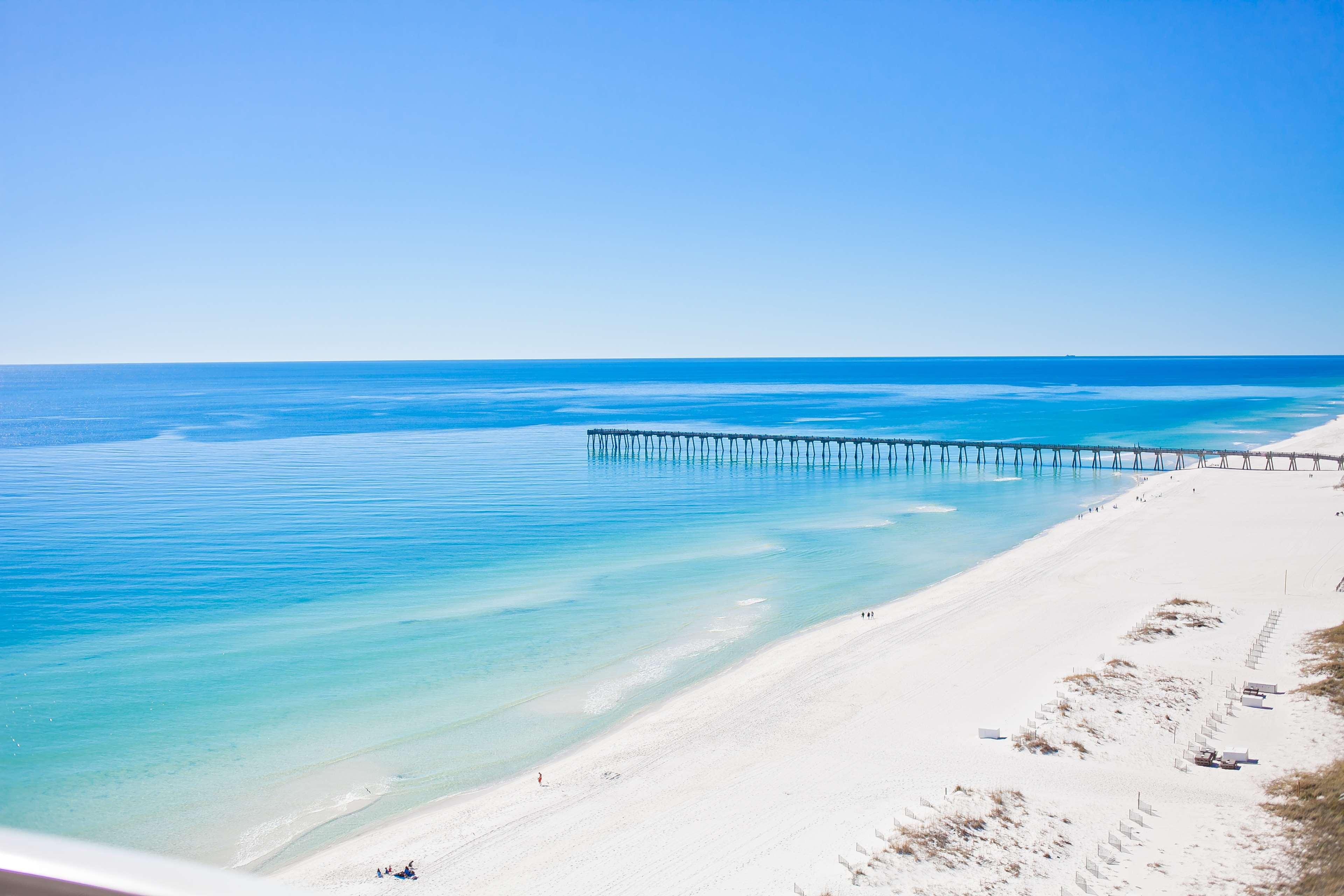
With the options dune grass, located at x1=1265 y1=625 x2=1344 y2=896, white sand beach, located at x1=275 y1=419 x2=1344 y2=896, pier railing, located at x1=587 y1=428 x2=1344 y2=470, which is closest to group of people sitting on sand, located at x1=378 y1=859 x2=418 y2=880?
white sand beach, located at x1=275 y1=419 x2=1344 y2=896

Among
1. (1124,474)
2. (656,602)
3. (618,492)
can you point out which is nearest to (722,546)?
(656,602)

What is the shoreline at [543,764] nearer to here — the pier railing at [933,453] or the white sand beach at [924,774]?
the white sand beach at [924,774]

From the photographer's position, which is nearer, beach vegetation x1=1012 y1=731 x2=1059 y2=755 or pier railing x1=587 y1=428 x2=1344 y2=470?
beach vegetation x1=1012 y1=731 x2=1059 y2=755

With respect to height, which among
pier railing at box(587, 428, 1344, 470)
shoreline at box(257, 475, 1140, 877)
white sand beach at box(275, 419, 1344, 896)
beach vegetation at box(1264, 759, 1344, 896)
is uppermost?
pier railing at box(587, 428, 1344, 470)

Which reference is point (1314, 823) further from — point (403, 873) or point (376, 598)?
point (376, 598)

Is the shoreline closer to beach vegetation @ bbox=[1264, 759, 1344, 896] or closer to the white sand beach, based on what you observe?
the white sand beach

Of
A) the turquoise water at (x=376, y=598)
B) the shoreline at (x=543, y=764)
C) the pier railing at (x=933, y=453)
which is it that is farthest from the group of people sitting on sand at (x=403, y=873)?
the pier railing at (x=933, y=453)

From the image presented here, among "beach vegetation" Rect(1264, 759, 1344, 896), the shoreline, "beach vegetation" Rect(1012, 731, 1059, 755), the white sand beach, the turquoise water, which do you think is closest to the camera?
"beach vegetation" Rect(1264, 759, 1344, 896)
